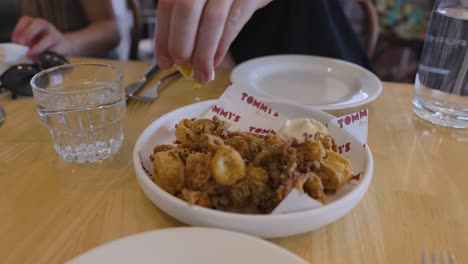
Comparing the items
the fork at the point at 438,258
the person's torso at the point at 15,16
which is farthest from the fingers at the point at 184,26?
the person's torso at the point at 15,16

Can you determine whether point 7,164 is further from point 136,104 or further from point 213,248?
point 213,248

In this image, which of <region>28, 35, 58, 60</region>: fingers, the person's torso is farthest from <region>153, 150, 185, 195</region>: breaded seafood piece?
the person's torso

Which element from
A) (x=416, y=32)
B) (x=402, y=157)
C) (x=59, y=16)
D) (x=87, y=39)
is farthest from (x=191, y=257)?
(x=416, y=32)

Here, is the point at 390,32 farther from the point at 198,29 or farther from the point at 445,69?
the point at 198,29

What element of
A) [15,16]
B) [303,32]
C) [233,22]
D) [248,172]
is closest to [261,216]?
[248,172]

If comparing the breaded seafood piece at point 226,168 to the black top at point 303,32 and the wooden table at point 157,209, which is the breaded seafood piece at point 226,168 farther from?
the black top at point 303,32

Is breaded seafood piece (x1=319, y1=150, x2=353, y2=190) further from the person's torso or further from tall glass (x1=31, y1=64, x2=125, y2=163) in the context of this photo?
the person's torso
